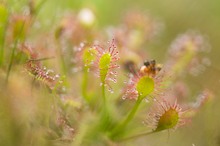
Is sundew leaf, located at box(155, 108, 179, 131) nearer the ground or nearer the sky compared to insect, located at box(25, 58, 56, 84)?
nearer the ground

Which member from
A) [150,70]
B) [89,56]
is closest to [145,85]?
[150,70]

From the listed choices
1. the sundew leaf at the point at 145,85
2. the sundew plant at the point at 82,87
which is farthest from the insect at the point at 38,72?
the sundew leaf at the point at 145,85

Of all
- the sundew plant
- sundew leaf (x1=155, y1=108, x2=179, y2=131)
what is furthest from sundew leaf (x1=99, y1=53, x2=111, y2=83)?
sundew leaf (x1=155, y1=108, x2=179, y2=131)

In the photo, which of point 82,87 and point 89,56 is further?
point 82,87

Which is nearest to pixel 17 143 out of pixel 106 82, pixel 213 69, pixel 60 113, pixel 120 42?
pixel 60 113

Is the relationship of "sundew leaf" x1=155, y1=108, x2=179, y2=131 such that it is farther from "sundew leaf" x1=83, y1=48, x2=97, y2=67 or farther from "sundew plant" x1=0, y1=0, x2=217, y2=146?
"sundew leaf" x1=83, y1=48, x2=97, y2=67

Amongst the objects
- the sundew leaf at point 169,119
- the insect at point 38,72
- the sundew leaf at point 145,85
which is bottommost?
the sundew leaf at point 169,119

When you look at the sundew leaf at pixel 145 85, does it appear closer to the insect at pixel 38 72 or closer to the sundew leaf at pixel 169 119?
the sundew leaf at pixel 169 119

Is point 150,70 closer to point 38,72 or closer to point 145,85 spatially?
point 145,85
